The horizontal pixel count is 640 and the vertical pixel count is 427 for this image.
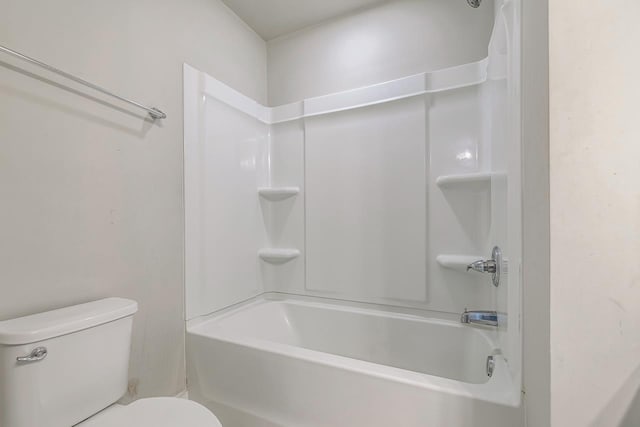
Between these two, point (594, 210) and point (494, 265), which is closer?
point (594, 210)

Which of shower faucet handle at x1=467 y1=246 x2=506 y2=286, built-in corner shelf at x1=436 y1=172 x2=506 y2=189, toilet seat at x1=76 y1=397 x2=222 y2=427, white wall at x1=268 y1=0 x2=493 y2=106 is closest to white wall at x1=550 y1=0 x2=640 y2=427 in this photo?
shower faucet handle at x1=467 y1=246 x2=506 y2=286

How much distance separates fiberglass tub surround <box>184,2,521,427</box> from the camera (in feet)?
3.45

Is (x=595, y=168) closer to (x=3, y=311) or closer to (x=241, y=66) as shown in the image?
(x=3, y=311)

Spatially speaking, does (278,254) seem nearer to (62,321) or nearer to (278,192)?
(278,192)

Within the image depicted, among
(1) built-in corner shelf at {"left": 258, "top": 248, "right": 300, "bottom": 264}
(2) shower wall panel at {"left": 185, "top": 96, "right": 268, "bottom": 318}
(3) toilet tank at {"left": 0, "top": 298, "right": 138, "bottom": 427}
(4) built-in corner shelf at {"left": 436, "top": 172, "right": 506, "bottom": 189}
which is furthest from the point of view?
(1) built-in corner shelf at {"left": 258, "top": 248, "right": 300, "bottom": 264}

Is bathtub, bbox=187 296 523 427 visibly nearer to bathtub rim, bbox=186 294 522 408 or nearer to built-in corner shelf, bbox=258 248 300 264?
bathtub rim, bbox=186 294 522 408

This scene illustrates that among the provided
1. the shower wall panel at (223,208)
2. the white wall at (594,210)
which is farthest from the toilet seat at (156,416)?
the white wall at (594,210)

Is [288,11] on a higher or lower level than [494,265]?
higher

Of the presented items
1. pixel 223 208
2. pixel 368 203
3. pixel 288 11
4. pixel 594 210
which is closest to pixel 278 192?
pixel 223 208

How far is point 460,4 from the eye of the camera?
163cm

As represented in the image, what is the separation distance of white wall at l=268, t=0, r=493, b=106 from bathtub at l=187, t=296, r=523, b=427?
5.06 ft

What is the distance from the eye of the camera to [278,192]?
209 cm

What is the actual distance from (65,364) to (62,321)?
0.14 metres

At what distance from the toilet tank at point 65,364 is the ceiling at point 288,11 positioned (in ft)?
6.22
